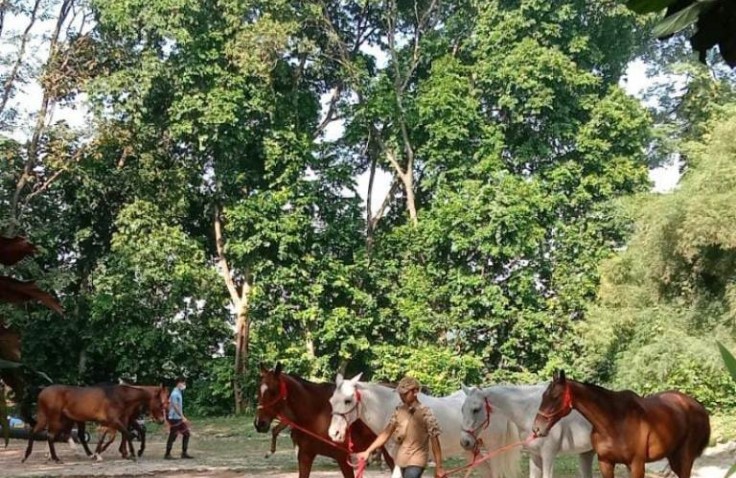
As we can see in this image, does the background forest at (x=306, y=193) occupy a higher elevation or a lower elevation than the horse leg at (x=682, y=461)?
higher

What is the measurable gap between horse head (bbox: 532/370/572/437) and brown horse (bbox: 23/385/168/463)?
27.9ft

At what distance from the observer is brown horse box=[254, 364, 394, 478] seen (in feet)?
27.2

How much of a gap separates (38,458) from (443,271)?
12.9m

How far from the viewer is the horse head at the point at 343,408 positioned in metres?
7.43

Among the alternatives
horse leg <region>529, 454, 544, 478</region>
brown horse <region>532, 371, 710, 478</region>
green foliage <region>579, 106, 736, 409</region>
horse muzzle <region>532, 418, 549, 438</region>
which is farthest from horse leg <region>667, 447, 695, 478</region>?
green foliage <region>579, 106, 736, 409</region>

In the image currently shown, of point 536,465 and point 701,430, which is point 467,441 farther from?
point 701,430

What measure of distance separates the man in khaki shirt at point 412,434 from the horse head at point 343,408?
111cm

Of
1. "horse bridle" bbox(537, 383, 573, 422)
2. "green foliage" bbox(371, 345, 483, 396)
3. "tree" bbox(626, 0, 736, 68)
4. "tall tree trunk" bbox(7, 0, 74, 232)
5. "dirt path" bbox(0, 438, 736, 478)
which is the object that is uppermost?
"tall tree trunk" bbox(7, 0, 74, 232)

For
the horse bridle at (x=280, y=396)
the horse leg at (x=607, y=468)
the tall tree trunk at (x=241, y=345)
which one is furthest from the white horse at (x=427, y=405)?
the tall tree trunk at (x=241, y=345)

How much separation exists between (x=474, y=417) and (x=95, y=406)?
8.18 metres

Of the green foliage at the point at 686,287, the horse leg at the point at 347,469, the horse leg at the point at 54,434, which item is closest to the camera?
the horse leg at the point at 347,469

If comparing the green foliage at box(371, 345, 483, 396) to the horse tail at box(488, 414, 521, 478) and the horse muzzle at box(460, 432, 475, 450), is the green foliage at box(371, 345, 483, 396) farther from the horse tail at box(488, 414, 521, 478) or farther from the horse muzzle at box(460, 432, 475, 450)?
the horse muzzle at box(460, 432, 475, 450)

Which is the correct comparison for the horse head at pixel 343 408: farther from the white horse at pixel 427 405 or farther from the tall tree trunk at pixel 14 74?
the tall tree trunk at pixel 14 74

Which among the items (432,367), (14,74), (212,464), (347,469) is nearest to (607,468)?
(347,469)
